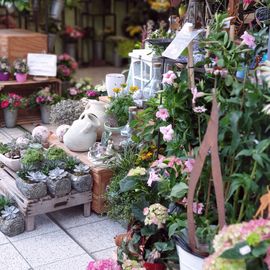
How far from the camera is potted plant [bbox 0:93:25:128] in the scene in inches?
191

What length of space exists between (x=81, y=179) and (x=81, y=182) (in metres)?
0.02

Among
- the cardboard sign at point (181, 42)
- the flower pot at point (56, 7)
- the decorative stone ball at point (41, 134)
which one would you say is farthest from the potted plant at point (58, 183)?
the flower pot at point (56, 7)

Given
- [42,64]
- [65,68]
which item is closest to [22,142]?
[42,64]

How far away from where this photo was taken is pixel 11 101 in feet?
16.0

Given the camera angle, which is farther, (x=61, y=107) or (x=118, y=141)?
(x=61, y=107)

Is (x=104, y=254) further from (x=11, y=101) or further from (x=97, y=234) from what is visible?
(x=11, y=101)

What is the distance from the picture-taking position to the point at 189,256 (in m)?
2.05

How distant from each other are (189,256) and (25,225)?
1.29 m

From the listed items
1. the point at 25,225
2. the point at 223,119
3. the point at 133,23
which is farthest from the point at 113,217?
the point at 133,23

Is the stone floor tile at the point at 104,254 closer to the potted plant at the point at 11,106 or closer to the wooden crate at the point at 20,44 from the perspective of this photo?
the potted plant at the point at 11,106

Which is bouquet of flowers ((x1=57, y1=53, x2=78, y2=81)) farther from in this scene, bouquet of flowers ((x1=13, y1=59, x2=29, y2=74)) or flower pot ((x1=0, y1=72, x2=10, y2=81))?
flower pot ((x1=0, y1=72, x2=10, y2=81))

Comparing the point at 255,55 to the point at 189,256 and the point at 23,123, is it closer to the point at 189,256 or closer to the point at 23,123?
the point at 189,256

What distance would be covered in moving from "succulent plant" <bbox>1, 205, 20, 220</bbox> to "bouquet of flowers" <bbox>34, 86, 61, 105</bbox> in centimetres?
212

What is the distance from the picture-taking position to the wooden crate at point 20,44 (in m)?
5.13
